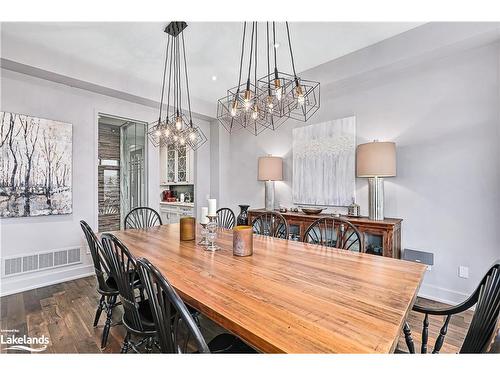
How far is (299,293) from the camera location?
1.15 meters

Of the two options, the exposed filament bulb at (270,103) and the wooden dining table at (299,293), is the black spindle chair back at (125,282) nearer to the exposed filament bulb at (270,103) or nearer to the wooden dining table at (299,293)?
the wooden dining table at (299,293)

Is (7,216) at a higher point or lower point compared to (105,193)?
lower

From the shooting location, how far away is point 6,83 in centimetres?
295

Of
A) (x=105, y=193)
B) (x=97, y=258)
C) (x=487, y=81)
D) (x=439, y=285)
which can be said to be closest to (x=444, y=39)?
(x=487, y=81)

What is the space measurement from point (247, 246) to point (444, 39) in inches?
105

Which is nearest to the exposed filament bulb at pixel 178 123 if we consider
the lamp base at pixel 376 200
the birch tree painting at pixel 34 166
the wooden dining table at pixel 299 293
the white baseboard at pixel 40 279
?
the wooden dining table at pixel 299 293

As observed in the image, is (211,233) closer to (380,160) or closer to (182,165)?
(380,160)

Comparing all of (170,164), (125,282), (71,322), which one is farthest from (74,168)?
(125,282)

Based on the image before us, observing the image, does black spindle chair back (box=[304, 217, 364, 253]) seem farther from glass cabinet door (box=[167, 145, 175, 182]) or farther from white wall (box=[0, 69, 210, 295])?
glass cabinet door (box=[167, 145, 175, 182])

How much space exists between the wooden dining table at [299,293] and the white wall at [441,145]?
1.59 metres

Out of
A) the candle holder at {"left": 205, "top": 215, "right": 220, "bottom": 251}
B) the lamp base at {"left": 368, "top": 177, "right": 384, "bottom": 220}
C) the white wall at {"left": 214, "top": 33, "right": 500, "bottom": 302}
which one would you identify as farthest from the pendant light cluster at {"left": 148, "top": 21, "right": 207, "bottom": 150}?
the lamp base at {"left": 368, "top": 177, "right": 384, "bottom": 220}

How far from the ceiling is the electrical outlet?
246cm
